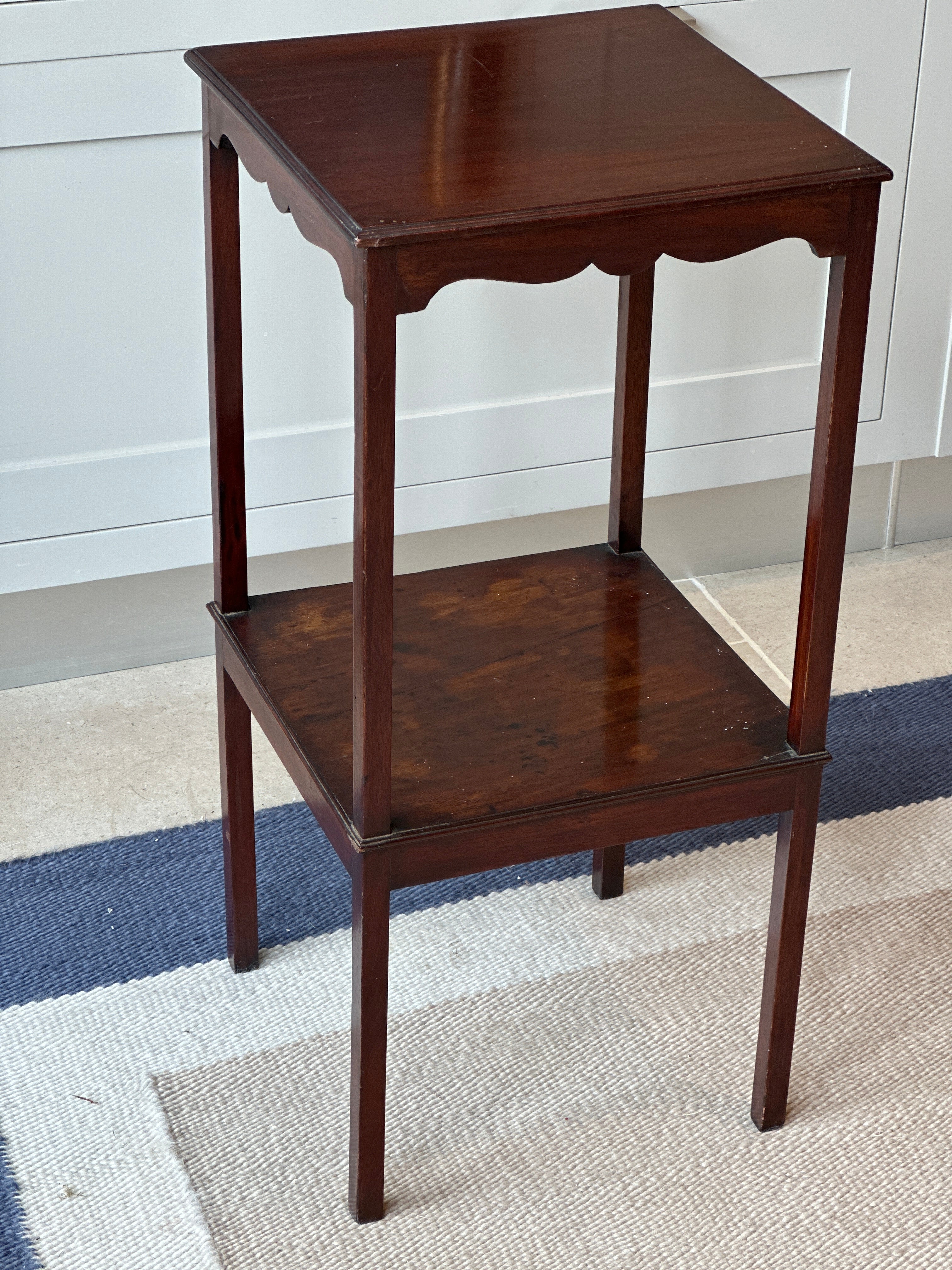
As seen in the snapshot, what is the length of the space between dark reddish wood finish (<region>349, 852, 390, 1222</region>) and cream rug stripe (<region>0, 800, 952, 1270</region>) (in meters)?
0.13

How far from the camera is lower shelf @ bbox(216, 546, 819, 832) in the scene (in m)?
1.22

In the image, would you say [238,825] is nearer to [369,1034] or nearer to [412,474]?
[369,1034]

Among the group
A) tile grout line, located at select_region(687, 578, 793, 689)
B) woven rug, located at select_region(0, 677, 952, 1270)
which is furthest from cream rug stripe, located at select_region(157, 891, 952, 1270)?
tile grout line, located at select_region(687, 578, 793, 689)

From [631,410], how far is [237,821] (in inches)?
20.6

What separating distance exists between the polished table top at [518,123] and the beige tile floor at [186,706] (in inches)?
34.3

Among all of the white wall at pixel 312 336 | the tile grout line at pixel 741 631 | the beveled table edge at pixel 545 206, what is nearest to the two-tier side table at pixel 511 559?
the beveled table edge at pixel 545 206

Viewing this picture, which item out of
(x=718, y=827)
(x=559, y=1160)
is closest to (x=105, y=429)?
(x=718, y=827)

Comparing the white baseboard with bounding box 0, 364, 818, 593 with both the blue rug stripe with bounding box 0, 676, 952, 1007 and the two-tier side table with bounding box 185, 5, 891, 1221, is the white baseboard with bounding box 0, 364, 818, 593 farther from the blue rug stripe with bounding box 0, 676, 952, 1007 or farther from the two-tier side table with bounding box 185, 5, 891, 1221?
the two-tier side table with bounding box 185, 5, 891, 1221

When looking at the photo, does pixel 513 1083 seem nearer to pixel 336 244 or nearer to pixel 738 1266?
pixel 738 1266

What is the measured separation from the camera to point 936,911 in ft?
5.36

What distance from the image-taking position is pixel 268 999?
153cm

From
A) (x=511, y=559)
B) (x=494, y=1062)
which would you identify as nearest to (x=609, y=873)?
(x=494, y=1062)

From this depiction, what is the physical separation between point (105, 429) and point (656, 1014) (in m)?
0.89

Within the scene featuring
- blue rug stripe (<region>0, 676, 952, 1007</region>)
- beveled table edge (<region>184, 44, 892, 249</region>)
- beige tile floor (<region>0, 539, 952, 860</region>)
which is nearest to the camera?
beveled table edge (<region>184, 44, 892, 249</region>)
